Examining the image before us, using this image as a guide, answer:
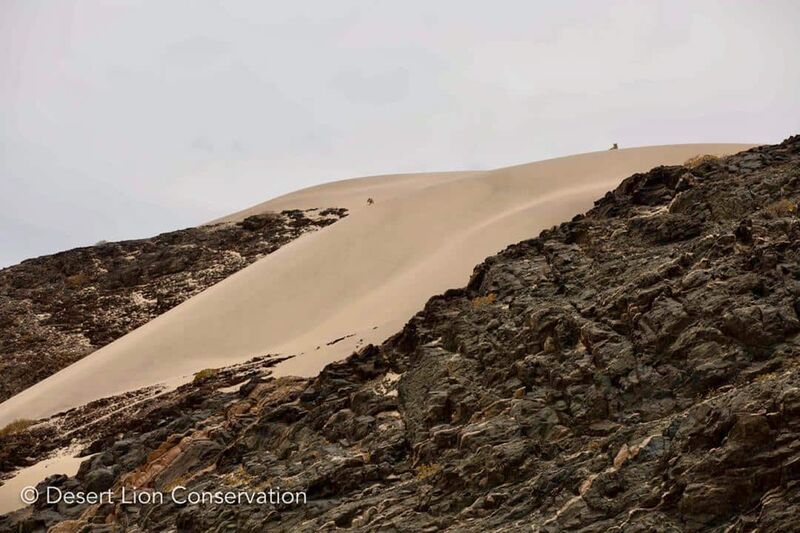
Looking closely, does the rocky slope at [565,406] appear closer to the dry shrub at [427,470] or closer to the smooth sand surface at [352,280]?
the dry shrub at [427,470]

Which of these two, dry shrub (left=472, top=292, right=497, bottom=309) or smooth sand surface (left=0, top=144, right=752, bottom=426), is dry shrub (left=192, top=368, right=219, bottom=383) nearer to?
smooth sand surface (left=0, top=144, right=752, bottom=426)

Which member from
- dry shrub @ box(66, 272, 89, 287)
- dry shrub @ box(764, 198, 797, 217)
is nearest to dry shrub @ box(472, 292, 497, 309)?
dry shrub @ box(764, 198, 797, 217)

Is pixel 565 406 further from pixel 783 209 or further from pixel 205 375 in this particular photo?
pixel 205 375

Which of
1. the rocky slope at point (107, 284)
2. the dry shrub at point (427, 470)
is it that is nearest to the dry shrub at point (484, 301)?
the dry shrub at point (427, 470)

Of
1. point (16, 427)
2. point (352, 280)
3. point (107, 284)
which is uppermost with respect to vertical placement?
point (107, 284)

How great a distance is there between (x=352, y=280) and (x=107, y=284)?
52.7ft

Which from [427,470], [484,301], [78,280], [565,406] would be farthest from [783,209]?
[78,280]

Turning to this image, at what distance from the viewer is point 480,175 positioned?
46.1 meters

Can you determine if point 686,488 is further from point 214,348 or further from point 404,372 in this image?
point 214,348

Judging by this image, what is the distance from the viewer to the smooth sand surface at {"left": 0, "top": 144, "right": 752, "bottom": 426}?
29.7 m

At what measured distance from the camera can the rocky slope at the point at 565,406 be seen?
11.6 m

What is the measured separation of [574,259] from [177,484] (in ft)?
29.6

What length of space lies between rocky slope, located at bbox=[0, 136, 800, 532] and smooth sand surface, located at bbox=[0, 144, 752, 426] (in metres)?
5.31

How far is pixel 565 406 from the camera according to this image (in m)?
14.2
